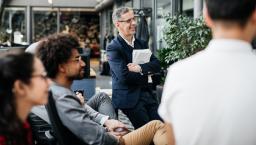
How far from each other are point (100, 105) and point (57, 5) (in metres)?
19.5

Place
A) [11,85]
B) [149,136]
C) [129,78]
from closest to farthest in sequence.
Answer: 1. [11,85]
2. [149,136]
3. [129,78]

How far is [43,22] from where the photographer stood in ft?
78.5

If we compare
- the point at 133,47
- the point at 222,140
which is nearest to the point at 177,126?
the point at 222,140

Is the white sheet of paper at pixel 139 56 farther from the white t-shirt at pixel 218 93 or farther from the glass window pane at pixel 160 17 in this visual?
the glass window pane at pixel 160 17

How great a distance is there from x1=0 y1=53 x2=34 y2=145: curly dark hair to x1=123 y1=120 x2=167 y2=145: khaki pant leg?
4.37ft

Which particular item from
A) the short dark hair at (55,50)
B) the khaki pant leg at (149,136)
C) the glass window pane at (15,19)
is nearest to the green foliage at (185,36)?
the khaki pant leg at (149,136)

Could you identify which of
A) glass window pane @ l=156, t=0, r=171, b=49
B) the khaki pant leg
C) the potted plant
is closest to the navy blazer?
the khaki pant leg

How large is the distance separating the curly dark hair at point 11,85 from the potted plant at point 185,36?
12.4 ft

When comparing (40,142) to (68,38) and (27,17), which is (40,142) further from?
(27,17)

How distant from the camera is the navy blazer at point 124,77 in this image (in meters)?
3.71

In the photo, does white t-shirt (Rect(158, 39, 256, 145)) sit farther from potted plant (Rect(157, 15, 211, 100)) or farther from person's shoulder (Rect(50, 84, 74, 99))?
potted plant (Rect(157, 15, 211, 100))

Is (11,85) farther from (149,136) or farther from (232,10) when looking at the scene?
(149,136)

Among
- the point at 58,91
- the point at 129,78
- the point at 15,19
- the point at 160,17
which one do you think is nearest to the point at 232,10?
the point at 58,91

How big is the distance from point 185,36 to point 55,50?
10.7 feet
